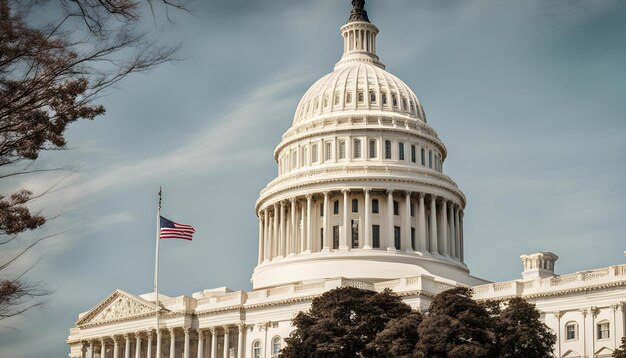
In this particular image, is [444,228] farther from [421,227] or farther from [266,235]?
[266,235]

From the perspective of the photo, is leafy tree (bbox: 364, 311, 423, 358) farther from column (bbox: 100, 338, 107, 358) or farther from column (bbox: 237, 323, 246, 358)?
column (bbox: 100, 338, 107, 358)

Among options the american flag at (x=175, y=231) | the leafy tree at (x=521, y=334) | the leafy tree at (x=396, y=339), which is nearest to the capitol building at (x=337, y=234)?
the american flag at (x=175, y=231)

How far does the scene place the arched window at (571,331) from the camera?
9506 centimetres

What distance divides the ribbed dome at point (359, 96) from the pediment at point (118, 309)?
3459 cm

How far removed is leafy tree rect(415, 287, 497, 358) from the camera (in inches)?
3017

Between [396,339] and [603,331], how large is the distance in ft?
77.4

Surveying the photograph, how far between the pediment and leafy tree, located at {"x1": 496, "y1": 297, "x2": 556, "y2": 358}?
49.8m

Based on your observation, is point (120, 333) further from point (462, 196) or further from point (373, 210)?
point (462, 196)

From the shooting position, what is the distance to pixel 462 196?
440ft

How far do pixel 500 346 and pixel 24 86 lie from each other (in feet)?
193

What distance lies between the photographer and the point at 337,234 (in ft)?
414

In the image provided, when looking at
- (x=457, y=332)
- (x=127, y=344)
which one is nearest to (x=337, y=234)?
(x=127, y=344)

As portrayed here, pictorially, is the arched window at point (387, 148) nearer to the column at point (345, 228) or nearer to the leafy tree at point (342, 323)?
the column at point (345, 228)

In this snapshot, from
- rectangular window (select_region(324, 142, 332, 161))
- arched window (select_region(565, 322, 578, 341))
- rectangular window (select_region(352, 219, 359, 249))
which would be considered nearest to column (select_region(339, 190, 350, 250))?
rectangular window (select_region(352, 219, 359, 249))
